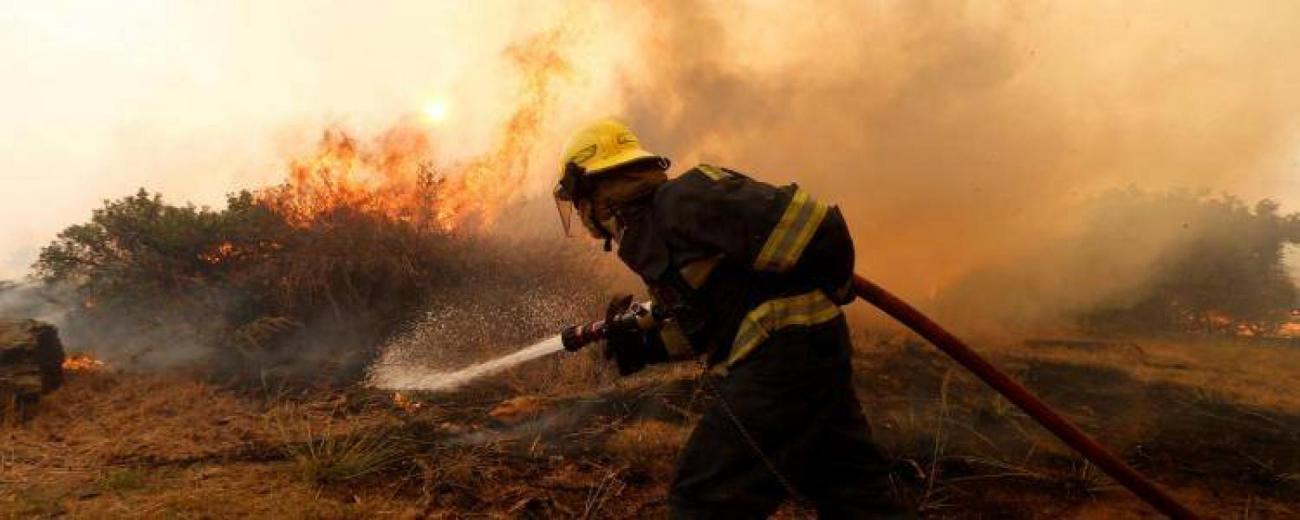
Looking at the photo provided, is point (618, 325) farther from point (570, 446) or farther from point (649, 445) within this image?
point (570, 446)

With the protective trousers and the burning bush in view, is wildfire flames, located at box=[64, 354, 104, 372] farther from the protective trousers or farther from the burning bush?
the protective trousers

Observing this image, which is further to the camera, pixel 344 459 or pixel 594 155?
pixel 344 459

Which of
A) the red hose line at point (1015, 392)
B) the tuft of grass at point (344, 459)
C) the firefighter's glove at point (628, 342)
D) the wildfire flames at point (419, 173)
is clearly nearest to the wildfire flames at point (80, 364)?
the wildfire flames at point (419, 173)

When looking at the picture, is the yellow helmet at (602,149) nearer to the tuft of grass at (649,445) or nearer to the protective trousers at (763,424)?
the protective trousers at (763,424)

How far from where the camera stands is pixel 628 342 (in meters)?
2.93

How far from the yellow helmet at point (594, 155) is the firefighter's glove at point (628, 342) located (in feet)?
1.40

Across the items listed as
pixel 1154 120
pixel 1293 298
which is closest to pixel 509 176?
pixel 1154 120

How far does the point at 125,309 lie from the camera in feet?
26.5

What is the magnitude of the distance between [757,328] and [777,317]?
0.08 m

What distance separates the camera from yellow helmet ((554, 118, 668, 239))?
2.59 m

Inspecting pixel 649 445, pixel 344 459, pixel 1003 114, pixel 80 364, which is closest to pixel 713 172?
pixel 649 445

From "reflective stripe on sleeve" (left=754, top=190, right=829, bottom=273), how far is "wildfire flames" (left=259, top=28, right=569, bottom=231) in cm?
701

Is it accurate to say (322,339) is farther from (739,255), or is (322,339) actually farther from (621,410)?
(739,255)

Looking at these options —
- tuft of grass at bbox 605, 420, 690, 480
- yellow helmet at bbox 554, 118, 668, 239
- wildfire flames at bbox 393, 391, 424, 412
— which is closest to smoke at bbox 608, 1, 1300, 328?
tuft of grass at bbox 605, 420, 690, 480
